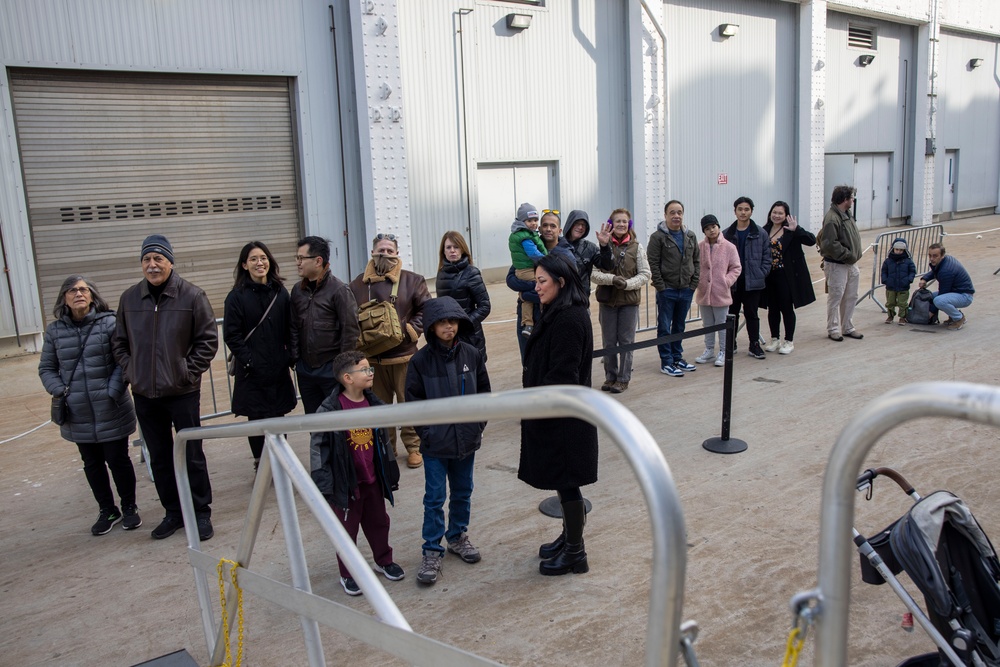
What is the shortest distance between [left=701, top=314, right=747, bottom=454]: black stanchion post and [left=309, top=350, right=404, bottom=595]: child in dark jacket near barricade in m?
2.96

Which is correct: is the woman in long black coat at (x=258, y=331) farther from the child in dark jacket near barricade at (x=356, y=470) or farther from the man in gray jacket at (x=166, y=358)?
the child in dark jacket near barricade at (x=356, y=470)

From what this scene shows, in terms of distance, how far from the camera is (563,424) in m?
4.39

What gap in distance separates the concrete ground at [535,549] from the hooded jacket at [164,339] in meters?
1.10

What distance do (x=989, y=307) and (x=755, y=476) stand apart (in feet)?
26.9

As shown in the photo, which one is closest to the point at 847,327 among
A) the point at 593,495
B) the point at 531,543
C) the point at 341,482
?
the point at 593,495

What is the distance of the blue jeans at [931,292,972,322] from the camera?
10.4 metres

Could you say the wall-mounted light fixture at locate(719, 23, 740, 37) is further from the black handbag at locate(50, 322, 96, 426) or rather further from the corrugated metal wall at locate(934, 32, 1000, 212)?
the black handbag at locate(50, 322, 96, 426)

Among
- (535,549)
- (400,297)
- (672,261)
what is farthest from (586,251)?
(535,549)

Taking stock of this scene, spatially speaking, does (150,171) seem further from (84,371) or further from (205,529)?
(205,529)

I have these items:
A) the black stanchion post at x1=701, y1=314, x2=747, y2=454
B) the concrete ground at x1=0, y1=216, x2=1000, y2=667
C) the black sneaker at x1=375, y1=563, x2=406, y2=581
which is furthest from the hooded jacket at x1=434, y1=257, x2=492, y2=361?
the black sneaker at x1=375, y1=563, x2=406, y2=581

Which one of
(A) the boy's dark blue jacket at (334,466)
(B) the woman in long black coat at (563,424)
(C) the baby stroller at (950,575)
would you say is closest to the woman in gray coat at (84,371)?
(A) the boy's dark blue jacket at (334,466)

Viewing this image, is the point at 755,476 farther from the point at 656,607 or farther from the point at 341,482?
the point at 656,607

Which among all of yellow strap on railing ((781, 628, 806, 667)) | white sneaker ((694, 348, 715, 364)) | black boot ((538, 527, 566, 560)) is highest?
yellow strap on railing ((781, 628, 806, 667))

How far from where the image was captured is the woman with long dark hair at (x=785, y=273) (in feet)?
30.8
